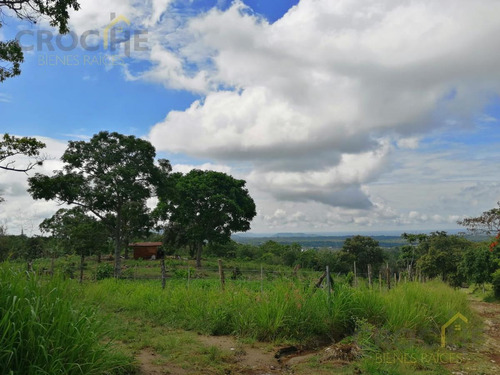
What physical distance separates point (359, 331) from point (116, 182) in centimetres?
2143

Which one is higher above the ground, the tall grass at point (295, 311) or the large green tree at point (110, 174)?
the large green tree at point (110, 174)

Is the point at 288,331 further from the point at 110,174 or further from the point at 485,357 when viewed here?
the point at 110,174

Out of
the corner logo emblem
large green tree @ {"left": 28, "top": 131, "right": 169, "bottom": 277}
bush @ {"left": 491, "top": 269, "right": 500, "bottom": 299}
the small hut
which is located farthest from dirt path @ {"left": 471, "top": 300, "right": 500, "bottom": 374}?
the small hut

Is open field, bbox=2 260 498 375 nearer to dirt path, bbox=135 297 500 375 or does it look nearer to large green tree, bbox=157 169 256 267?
dirt path, bbox=135 297 500 375

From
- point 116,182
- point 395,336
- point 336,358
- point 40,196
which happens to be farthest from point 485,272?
point 40,196

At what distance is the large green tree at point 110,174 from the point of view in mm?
25406

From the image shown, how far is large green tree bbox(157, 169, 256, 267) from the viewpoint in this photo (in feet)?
118

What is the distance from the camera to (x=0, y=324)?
343 centimetres

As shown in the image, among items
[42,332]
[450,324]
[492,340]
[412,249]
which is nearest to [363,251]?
[412,249]

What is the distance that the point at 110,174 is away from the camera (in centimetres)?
2561

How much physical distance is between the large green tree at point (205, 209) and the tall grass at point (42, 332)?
3097 cm

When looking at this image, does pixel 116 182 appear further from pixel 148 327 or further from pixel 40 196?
pixel 148 327

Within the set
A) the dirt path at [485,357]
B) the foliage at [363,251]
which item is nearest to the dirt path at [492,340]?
the dirt path at [485,357]

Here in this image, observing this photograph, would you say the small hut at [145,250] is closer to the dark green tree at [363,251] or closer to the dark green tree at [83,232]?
the dark green tree at [83,232]
